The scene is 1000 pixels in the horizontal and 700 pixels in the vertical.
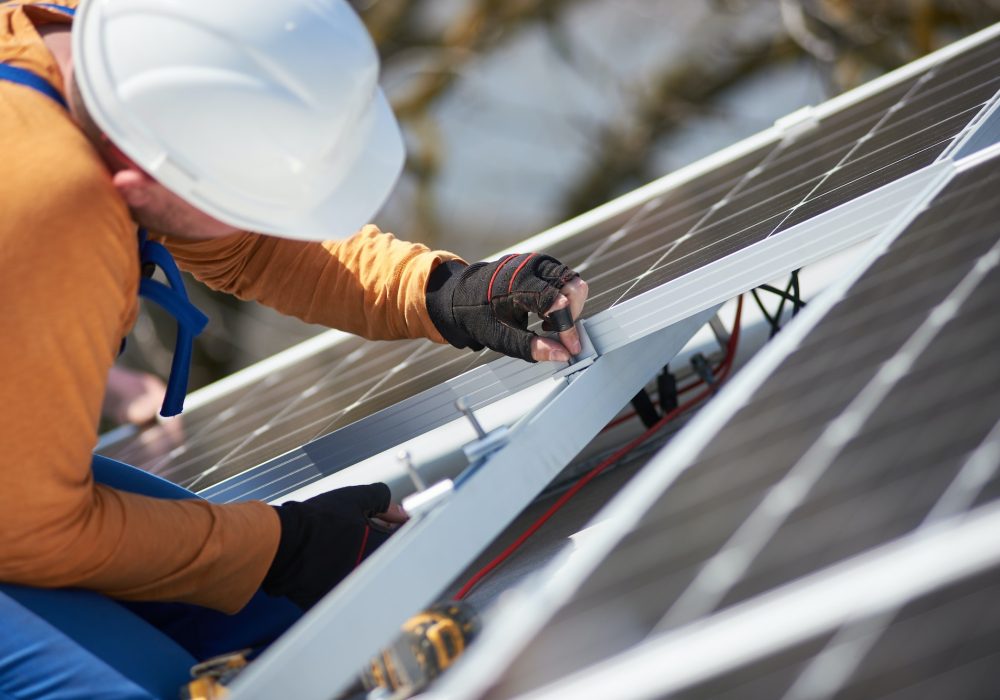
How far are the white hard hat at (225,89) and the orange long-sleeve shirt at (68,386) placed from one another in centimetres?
11

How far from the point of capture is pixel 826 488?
55.0 inches

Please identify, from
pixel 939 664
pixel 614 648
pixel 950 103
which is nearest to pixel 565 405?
pixel 614 648

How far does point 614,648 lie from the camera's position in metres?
1.28

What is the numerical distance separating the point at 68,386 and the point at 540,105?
829 centimetres

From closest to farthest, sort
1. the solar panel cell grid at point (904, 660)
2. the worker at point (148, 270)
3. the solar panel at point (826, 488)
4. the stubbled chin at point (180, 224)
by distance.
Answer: the solar panel cell grid at point (904, 660) < the solar panel at point (826, 488) < the worker at point (148, 270) < the stubbled chin at point (180, 224)

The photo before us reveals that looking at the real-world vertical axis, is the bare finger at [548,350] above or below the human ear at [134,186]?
below

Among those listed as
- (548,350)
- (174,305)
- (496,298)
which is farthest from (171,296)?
(548,350)

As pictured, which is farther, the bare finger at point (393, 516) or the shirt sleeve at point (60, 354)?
the bare finger at point (393, 516)

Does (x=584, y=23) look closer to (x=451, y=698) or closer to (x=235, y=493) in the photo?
(x=235, y=493)

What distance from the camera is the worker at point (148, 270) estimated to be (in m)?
1.76

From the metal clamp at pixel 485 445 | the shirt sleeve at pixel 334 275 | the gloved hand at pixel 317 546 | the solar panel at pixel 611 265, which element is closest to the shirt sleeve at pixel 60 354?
the gloved hand at pixel 317 546

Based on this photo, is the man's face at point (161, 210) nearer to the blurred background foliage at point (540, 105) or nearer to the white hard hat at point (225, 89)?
the white hard hat at point (225, 89)

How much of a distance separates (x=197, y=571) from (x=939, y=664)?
137 cm

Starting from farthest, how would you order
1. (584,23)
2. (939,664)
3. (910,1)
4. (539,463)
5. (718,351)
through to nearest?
(584,23), (910,1), (718,351), (539,463), (939,664)
